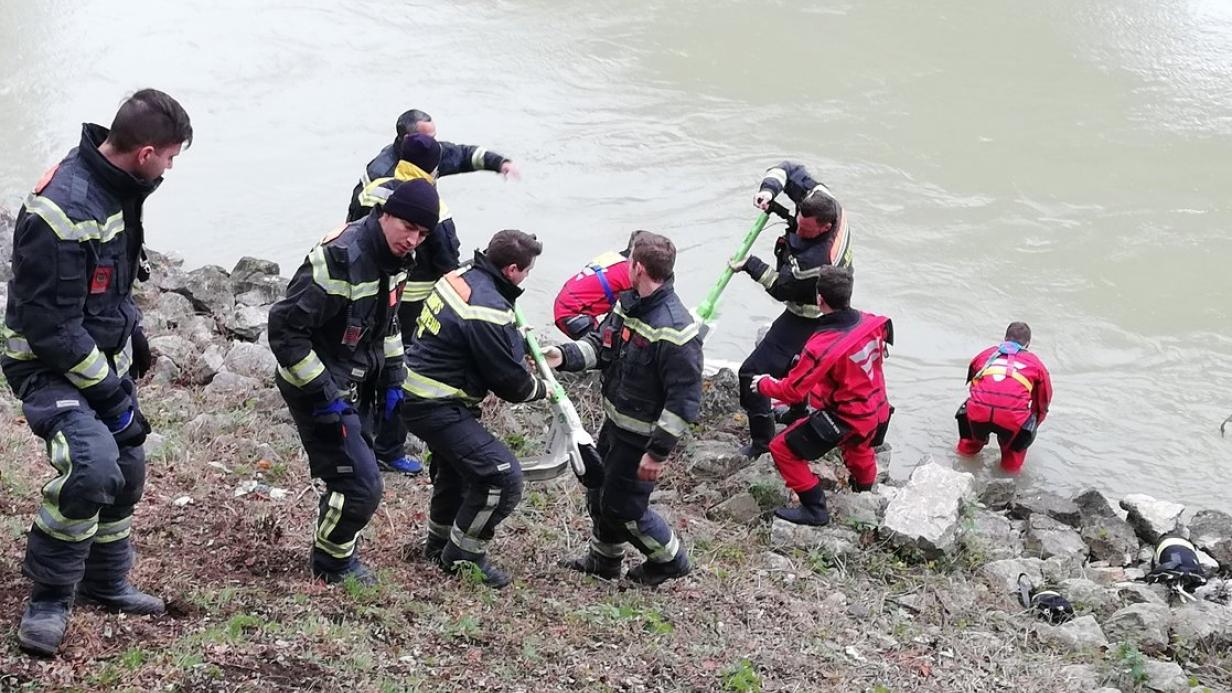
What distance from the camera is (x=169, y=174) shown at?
1395 cm

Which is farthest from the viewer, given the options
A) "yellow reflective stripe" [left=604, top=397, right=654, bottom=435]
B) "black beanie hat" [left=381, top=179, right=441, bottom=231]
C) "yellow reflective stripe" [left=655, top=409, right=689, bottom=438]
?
"yellow reflective stripe" [left=604, top=397, right=654, bottom=435]

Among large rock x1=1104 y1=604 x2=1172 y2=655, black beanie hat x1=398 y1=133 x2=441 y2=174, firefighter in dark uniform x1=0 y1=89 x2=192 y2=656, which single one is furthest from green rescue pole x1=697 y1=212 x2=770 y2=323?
firefighter in dark uniform x1=0 y1=89 x2=192 y2=656

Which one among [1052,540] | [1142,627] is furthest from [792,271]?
[1142,627]

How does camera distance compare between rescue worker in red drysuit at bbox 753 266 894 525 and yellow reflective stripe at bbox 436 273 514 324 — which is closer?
yellow reflective stripe at bbox 436 273 514 324

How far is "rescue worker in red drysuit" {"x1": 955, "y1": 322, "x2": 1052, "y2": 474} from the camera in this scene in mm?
8734

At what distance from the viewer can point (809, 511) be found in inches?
280

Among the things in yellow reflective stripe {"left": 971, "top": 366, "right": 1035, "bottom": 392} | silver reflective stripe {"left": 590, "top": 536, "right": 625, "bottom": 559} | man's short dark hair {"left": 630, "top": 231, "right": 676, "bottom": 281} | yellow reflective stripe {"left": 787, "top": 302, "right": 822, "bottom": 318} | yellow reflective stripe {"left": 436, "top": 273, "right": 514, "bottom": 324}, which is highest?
man's short dark hair {"left": 630, "top": 231, "right": 676, "bottom": 281}

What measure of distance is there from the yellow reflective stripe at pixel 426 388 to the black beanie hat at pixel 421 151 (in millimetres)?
1842

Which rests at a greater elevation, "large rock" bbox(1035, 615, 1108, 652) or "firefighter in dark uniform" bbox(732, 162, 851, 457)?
"firefighter in dark uniform" bbox(732, 162, 851, 457)

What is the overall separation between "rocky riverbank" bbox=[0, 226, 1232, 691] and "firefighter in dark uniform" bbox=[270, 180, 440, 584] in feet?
1.24

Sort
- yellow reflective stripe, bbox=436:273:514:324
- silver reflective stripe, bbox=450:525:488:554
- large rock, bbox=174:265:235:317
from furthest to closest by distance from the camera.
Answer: large rock, bbox=174:265:235:317 < silver reflective stripe, bbox=450:525:488:554 < yellow reflective stripe, bbox=436:273:514:324

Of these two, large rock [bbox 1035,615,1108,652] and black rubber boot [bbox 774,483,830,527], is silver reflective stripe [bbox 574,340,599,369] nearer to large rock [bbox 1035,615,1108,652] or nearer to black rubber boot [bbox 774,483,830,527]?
black rubber boot [bbox 774,483,830,527]

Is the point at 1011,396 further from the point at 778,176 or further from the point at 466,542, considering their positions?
the point at 466,542

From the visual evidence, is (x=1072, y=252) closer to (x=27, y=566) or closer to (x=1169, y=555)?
(x=1169, y=555)
